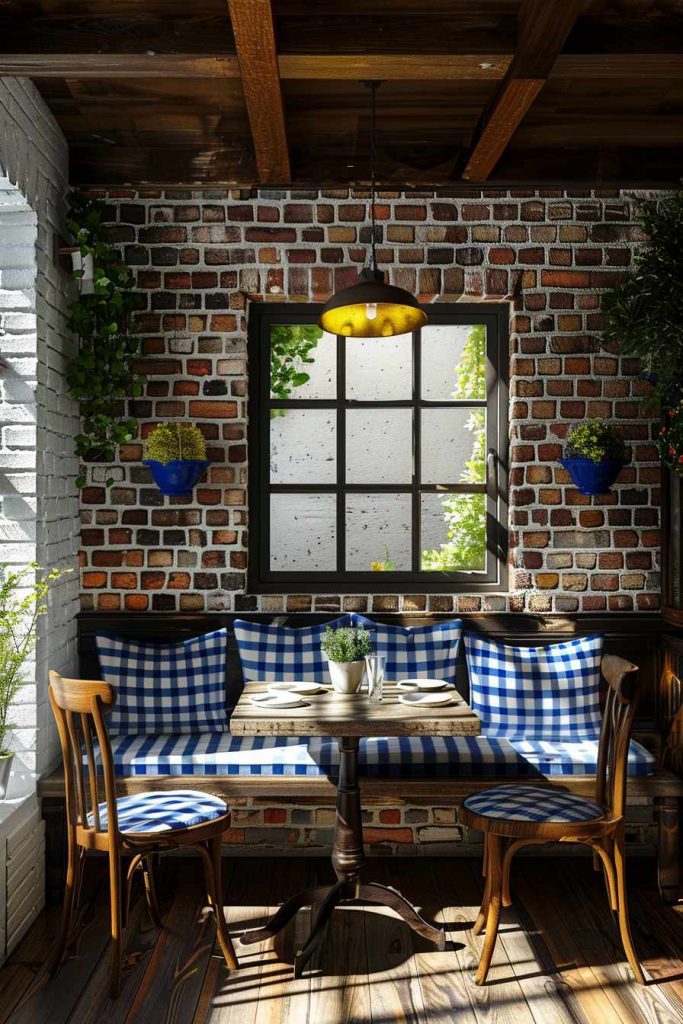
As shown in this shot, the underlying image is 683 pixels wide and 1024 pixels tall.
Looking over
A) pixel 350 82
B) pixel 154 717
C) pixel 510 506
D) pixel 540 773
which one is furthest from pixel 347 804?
pixel 350 82

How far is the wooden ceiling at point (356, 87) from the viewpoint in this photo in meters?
2.84

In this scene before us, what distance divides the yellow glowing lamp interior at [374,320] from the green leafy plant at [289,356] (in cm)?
90

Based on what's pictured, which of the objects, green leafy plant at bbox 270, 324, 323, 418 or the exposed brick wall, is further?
green leafy plant at bbox 270, 324, 323, 418

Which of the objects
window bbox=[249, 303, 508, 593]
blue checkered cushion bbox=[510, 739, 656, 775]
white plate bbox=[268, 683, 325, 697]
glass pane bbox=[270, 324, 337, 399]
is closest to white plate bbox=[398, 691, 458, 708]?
white plate bbox=[268, 683, 325, 697]

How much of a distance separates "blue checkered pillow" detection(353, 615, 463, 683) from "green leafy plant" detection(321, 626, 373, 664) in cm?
74

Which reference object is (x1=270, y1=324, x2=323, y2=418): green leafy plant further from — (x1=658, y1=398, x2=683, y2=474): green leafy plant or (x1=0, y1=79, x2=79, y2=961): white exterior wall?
(x1=658, y1=398, x2=683, y2=474): green leafy plant

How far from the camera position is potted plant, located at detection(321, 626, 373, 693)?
3.20m

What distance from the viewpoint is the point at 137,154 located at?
12.8 feet

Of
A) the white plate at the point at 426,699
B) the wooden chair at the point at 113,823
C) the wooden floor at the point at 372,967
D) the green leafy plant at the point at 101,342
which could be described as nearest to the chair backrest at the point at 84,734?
the wooden chair at the point at 113,823

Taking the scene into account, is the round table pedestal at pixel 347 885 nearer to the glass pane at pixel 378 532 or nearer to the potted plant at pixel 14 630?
the potted plant at pixel 14 630

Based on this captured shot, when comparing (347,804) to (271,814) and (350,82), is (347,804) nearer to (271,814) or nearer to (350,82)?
(271,814)

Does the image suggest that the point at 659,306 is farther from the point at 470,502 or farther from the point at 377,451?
the point at 377,451

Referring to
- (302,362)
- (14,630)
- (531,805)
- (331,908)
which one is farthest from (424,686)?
(302,362)

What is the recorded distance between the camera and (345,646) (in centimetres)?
320
